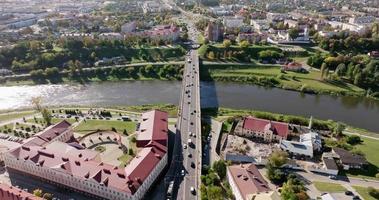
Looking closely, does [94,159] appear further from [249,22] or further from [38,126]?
[249,22]

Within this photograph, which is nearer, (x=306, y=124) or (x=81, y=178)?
(x=81, y=178)

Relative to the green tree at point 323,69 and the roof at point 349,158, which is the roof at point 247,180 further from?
the green tree at point 323,69

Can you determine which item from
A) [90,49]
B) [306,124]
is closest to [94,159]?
[306,124]

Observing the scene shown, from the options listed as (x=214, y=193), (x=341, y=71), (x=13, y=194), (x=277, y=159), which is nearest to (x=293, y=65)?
(x=341, y=71)

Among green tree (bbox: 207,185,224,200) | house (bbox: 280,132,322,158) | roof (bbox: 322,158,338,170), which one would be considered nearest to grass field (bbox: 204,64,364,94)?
house (bbox: 280,132,322,158)

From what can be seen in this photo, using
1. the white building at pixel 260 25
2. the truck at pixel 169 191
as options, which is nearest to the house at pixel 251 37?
the white building at pixel 260 25

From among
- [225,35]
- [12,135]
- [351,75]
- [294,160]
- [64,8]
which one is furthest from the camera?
[64,8]
